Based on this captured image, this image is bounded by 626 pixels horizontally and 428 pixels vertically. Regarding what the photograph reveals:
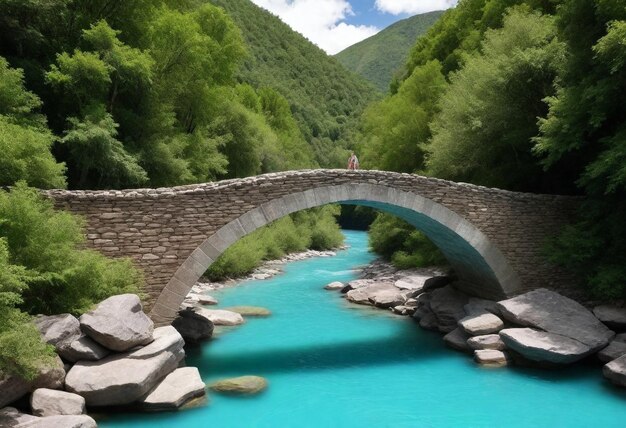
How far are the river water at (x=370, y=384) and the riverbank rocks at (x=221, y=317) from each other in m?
0.40

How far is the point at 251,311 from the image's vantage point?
47.2 ft

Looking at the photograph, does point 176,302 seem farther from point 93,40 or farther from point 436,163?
point 436,163

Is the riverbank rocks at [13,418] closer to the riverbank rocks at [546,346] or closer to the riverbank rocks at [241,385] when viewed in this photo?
the riverbank rocks at [241,385]

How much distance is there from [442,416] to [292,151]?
1240 inches

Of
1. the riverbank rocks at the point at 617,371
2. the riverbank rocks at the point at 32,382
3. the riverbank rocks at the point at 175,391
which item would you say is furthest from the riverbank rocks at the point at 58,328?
the riverbank rocks at the point at 617,371

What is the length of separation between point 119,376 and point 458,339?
750 centimetres

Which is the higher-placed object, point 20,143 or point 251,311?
point 20,143

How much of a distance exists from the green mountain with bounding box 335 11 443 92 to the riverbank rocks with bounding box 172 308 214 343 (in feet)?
313

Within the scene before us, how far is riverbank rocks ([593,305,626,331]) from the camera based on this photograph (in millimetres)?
10352

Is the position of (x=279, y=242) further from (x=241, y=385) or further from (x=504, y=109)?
(x=241, y=385)

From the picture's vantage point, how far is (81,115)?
1345cm

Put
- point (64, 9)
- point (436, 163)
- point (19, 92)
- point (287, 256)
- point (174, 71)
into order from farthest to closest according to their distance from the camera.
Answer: point (287, 256) < point (436, 163) < point (174, 71) < point (64, 9) < point (19, 92)

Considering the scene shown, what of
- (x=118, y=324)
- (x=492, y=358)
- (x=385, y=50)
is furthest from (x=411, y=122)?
(x=385, y=50)

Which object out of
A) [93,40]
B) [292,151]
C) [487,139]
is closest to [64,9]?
[93,40]
